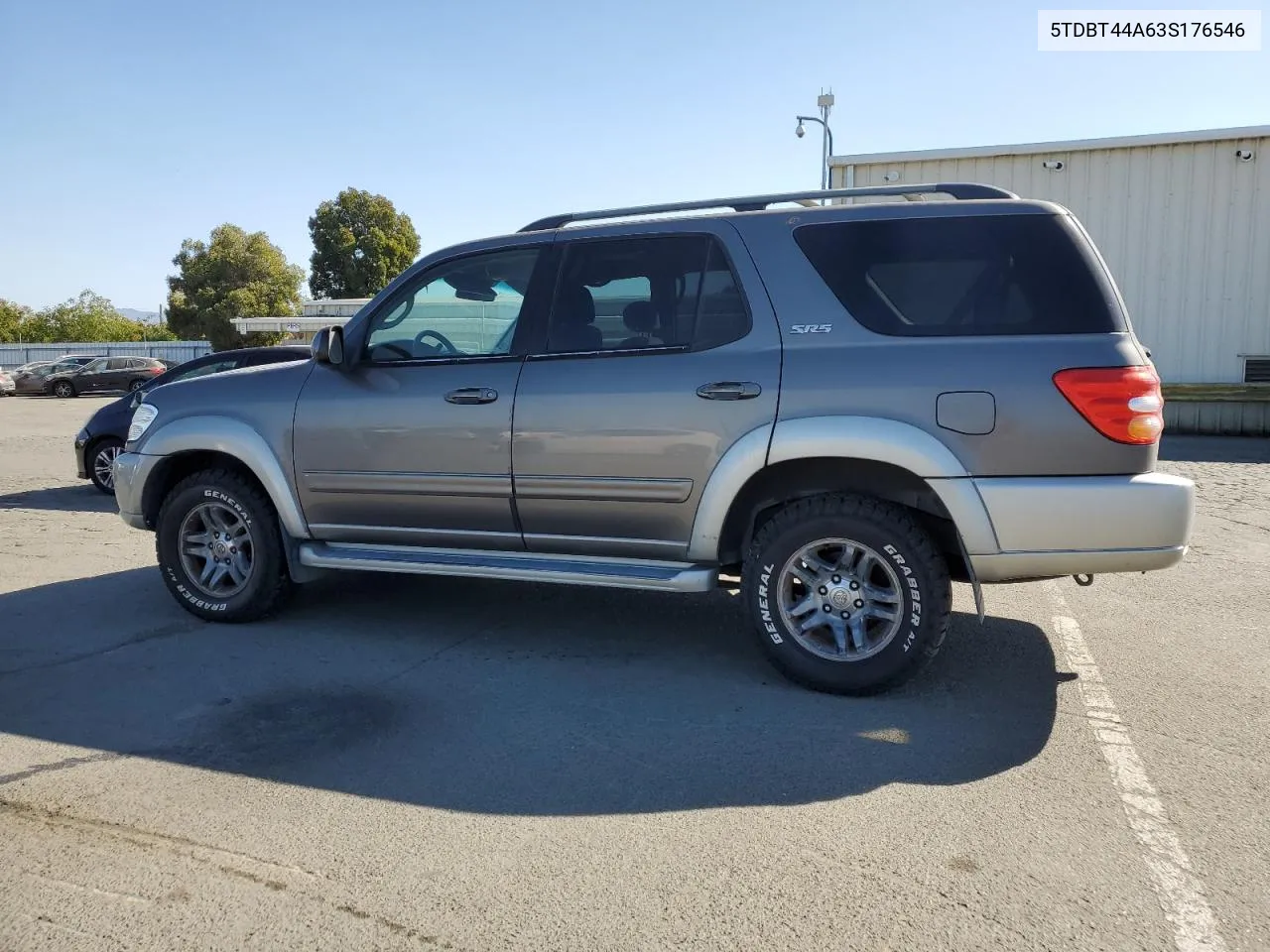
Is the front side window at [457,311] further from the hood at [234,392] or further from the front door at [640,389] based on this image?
the hood at [234,392]

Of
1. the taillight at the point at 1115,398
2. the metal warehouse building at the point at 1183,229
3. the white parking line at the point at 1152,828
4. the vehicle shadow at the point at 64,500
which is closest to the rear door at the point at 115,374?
the vehicle shadow at the point at 64,500

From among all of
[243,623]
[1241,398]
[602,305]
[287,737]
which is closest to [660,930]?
[287,737]

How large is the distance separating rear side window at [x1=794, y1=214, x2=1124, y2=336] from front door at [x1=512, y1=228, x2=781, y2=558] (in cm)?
40

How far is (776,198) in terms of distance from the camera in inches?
179

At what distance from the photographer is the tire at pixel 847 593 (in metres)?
4.04

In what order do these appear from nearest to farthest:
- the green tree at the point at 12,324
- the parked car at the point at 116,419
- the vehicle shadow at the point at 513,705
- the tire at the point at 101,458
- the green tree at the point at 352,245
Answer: the vehicle shadow at the point at 513,705 → the parked car at the point at 116,419 → the tire at the point at 101,458 → the green tree at the point at 352,245 → the green tree at the point at 12,324

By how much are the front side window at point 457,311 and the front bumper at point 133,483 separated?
1.51 m

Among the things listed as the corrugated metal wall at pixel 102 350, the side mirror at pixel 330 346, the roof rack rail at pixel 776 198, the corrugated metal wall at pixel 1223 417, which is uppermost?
the roof rack rail at pixel 776 198

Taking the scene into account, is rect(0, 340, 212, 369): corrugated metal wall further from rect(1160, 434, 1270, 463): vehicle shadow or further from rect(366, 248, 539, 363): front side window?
rect(366, 248, 539, 363): front side window

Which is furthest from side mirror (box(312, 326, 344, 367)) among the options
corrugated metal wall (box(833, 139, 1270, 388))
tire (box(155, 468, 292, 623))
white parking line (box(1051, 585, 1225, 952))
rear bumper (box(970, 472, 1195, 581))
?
corrugated metal wall (box(833, 139, 1270, 388))

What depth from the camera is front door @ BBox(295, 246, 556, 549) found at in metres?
4.69

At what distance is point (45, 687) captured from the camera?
14.3 ft

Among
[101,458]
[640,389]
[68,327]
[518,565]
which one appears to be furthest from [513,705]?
[68,327]

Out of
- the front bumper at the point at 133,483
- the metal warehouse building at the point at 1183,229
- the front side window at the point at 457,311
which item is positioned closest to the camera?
the front side window at the point at 457,311
